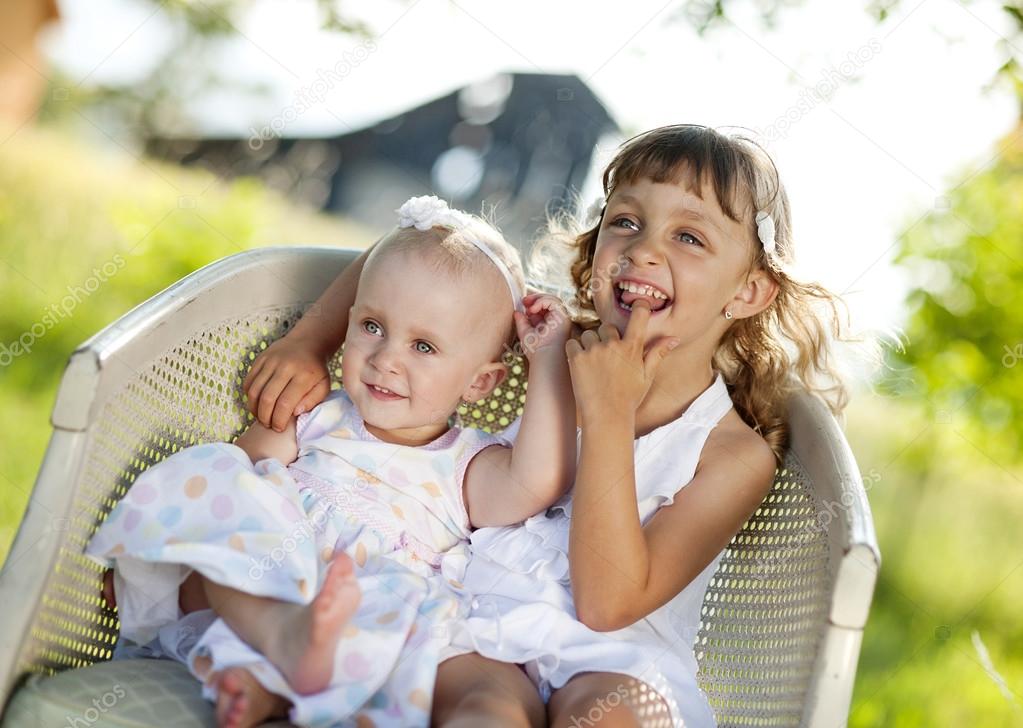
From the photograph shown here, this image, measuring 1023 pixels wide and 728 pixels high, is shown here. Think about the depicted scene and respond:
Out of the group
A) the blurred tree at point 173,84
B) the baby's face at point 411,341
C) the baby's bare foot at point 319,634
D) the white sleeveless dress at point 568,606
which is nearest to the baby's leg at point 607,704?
the white sleeveless dress at point 568,606

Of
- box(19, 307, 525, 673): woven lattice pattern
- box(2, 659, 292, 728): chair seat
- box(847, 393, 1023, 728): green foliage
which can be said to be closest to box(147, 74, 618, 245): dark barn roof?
box(847, 393, 1023, 728): green foliage

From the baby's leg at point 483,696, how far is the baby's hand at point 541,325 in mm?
459

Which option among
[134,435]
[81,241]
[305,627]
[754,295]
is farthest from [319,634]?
[81,241]

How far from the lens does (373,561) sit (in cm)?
136

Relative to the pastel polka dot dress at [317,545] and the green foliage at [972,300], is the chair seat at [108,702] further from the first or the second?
the green foliage at [972,300]

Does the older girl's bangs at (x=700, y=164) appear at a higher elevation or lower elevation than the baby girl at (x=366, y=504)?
higher

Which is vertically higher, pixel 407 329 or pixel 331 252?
pixel 407 329

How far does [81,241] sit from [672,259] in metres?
3.00

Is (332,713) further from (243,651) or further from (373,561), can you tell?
(373,561)

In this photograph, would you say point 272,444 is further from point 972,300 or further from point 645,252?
point 972,300

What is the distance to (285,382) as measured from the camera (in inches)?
60.7

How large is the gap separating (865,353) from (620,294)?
0.45 meters

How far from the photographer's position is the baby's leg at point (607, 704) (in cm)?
121

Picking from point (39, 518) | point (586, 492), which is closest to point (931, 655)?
point (586, 492)
